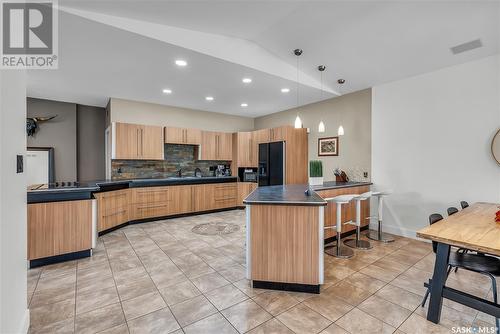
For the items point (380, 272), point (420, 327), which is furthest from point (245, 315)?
point (380, 272)

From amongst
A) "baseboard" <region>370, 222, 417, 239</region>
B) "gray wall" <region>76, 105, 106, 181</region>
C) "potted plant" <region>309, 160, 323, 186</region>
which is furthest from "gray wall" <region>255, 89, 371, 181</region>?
"gray wall" <region>76, 105, 106, 181</region>

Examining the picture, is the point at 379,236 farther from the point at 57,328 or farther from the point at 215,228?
the point at 57,328

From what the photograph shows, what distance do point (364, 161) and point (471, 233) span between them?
9.50ft

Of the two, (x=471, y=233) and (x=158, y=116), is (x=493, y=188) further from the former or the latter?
(x=158, y=116)

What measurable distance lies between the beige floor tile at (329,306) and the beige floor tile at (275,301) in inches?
6.4

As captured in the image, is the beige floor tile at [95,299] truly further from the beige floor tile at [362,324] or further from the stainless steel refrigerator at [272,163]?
the stainless steel refrigerator at [272,163]

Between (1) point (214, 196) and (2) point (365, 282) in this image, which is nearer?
(2) point (365, 282)

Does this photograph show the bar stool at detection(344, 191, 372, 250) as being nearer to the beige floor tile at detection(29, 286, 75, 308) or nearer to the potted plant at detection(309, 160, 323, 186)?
the potted plant at detection(309, 160, 323, 186)

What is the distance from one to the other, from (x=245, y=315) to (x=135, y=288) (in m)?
1.24

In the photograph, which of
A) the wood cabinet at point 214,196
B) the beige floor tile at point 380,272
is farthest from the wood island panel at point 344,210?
the wood cabinet at point 214,196

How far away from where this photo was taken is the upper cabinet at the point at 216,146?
6098 mm

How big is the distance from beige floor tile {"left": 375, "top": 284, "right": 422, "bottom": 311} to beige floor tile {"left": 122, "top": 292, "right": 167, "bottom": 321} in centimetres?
214

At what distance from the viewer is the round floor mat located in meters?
4.28

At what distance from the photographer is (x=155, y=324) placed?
6.07 ft
